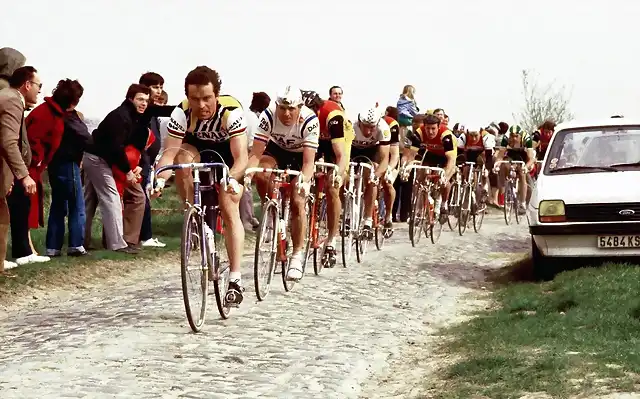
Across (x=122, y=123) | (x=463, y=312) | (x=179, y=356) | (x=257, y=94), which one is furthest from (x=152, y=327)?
(x=257, y=94)

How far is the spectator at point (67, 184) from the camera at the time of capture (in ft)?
50.6

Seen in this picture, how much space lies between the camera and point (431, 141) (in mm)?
20453

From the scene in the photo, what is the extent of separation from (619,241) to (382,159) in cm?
411

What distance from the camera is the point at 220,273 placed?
10.7m

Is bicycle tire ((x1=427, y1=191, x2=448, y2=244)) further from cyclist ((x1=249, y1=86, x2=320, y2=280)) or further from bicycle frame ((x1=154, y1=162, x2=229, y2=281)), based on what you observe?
bicycle frame ((x1=154, y1=162, x2=229, y2=281))

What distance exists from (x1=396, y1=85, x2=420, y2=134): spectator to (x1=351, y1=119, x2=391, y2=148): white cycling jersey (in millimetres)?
9686

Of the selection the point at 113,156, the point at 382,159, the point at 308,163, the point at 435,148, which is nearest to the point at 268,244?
the point at 308,163

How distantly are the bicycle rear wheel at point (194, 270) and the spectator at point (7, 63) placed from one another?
451 centimetres

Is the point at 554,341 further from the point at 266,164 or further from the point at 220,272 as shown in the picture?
the point at 266,164

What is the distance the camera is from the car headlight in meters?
14.1

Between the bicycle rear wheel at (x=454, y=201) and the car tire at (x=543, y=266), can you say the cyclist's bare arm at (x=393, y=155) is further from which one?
the car tire at (x=543, y=266)

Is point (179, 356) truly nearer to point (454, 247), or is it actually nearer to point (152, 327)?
point (152, 327)

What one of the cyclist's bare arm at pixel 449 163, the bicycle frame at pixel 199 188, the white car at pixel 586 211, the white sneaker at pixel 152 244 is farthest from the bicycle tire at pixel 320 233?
the cyclist's bare arm at pixel 449 163

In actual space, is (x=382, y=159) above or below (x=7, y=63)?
below
